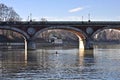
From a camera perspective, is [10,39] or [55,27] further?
[10,39]

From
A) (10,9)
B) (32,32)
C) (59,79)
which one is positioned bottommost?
(59,79)

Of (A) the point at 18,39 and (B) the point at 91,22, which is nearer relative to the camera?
(B) the point at 91,22

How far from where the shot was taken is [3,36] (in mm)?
150750

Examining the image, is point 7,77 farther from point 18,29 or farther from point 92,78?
point 18,29

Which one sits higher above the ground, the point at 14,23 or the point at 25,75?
the point at 14,23

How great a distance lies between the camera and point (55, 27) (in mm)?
112125

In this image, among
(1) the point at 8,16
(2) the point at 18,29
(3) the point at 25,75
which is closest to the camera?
(3) the point at 25,75

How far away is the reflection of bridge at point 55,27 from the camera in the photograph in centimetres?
11025

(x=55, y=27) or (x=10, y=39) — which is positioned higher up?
(x=55, y=27)

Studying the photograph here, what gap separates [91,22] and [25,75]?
75227mm

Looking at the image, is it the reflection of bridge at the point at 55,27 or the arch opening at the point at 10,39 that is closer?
the reflection of bridge at the point at 55,27

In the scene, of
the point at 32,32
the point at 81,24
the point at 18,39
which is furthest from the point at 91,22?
the point at 18,39

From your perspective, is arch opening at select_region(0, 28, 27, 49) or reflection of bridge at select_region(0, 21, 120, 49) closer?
reflection of bridge at select_region(0, 21, 120, 49)

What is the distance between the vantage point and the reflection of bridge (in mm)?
110250
